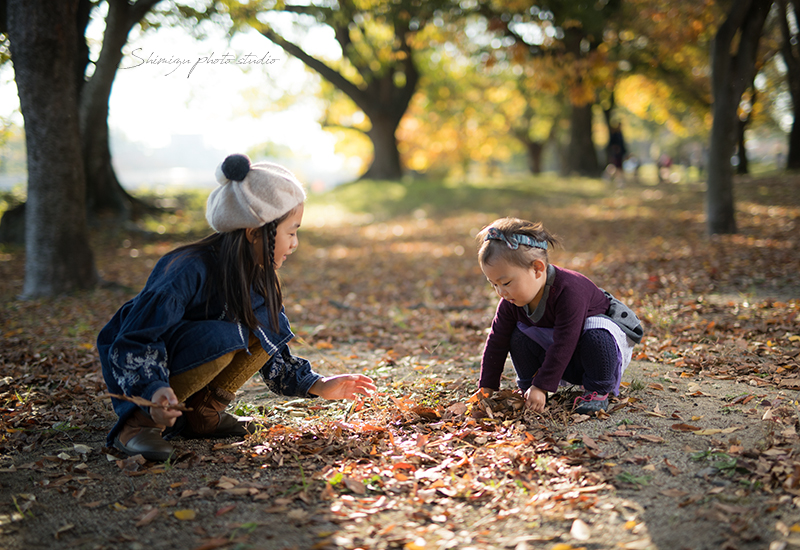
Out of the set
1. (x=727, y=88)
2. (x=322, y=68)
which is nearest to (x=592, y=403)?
(x=727, y=88)

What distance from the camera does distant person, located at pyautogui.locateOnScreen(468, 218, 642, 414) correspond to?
Answer: 9.64ft

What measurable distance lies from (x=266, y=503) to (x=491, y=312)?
3.89 m

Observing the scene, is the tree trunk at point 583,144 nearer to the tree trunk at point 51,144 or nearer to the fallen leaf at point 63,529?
the tree trunk at point 51,144

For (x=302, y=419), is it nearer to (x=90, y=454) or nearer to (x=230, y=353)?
(x=230, y=353)

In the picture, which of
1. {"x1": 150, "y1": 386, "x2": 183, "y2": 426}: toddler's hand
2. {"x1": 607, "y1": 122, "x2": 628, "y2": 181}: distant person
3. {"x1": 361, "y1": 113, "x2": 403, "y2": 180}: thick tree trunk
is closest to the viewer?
{"x1": 150, "y1": 386, "x2": 183, "y2": 426}: toddler's hand

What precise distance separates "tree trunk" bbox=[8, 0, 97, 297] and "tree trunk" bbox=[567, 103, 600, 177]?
58.9ft

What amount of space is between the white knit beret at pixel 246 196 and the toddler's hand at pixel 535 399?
1.56 meters

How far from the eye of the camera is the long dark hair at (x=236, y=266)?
277cm

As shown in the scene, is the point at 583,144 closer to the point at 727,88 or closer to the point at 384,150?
the point at 384,150

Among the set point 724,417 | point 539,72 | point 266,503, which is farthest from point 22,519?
point 539,72

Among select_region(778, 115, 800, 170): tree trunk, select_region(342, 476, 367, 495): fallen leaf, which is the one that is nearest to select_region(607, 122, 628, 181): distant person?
select_region(778, 115, 800, 170): tree trunk

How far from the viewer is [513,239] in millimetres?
2904

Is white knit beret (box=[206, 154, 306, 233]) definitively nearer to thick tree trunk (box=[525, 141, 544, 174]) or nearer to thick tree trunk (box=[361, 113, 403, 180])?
thick tree trunk (box=[361, 113, 403, 180])

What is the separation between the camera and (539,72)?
585 inches
